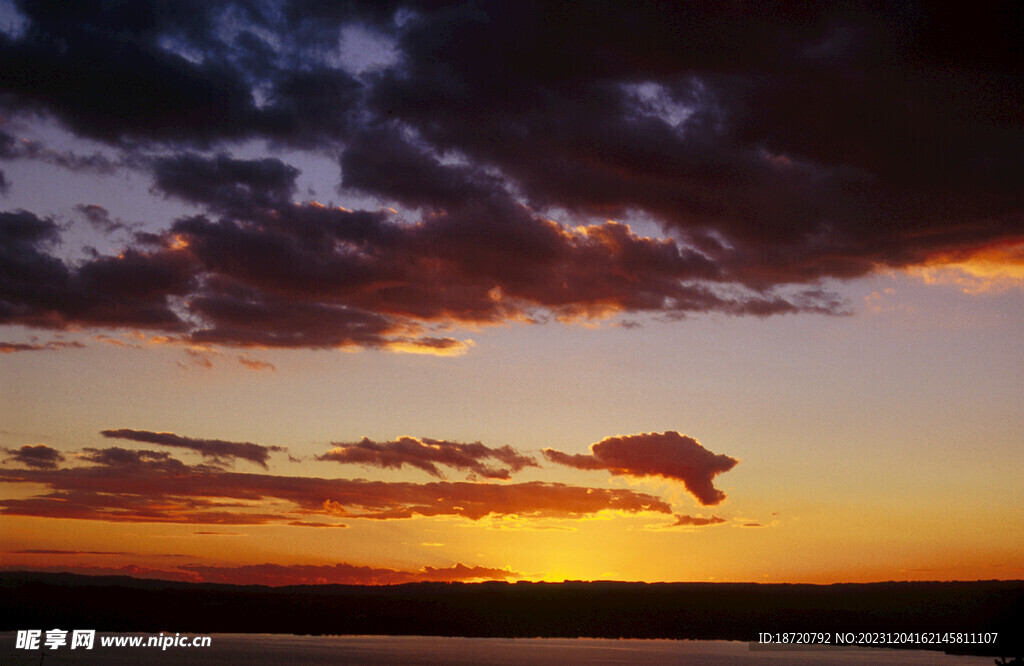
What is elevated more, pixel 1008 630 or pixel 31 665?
pixel 1008 630

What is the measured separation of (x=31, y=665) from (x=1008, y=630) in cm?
19206

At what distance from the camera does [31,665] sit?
198m

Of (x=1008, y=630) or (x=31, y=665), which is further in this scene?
(x=31, y=665)

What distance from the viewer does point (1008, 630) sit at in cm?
11981
